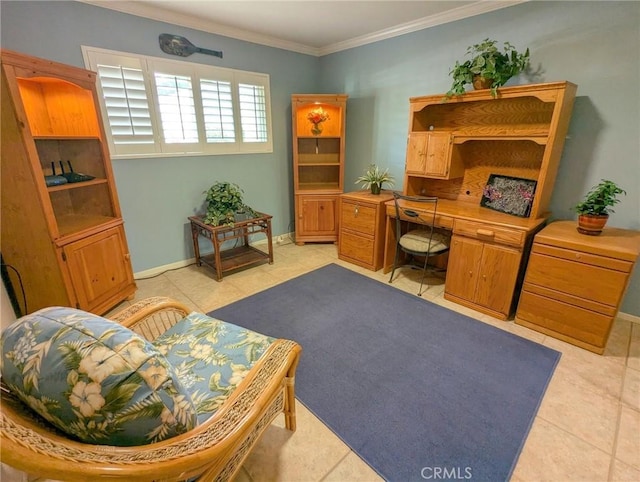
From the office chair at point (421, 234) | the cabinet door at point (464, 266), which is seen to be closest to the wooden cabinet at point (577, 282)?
the cabinet door at point (464, 266)

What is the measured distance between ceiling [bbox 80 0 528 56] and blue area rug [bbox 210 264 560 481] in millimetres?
2600

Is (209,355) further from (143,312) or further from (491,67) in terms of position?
(491,67)

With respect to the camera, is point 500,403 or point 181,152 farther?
point 181,152

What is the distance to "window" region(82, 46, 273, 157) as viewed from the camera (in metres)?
2.67

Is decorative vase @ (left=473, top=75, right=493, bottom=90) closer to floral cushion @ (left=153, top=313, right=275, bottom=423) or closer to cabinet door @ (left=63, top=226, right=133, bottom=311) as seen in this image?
floral cushion @ (left=153, top=313, right=275, bottom=423)

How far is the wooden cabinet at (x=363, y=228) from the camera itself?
3188 mm

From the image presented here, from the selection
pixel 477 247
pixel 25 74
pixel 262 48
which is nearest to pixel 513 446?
pixel 477 247

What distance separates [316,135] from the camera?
3.83 meters

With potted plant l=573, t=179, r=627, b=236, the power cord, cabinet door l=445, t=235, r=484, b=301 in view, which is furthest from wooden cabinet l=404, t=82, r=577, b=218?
the power cord

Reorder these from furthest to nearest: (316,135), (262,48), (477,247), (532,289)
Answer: (316,135) < (262,48) < (477,247) < (532,289)

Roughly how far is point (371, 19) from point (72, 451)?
12.1 feet

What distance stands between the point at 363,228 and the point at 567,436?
225 centimetres

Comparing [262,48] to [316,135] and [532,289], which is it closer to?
[316,135]

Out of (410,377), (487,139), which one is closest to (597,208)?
(487,139)
